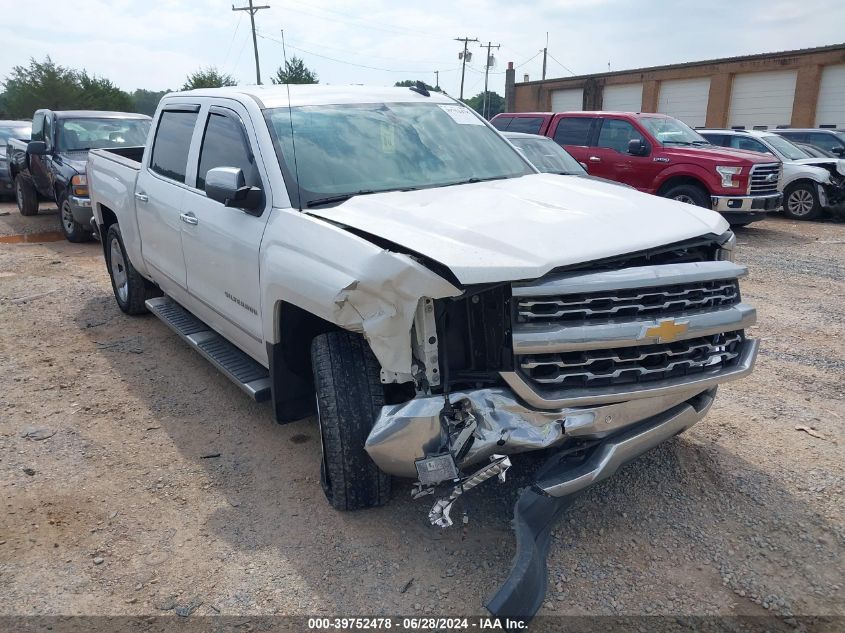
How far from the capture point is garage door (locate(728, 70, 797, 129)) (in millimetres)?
27078

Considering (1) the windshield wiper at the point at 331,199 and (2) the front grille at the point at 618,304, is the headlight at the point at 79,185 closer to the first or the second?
(1) the windshield wiper at the point at 331,199

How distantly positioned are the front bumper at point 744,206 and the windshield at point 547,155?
2.82 metres

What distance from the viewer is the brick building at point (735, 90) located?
2589 cm

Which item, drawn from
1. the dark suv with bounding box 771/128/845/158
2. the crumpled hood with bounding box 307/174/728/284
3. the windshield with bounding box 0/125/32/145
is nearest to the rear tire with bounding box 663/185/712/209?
the dark suv with bounding box 771/128/845/158

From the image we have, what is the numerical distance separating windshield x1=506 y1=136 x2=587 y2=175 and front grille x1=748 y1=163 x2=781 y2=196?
3262 mm

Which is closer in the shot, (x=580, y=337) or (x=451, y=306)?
(x=580, y=337)

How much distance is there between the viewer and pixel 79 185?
9633 millimetres

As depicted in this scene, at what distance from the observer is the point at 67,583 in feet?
9.53

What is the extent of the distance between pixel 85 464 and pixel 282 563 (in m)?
1.59

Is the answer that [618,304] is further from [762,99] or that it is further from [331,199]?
[762,99]

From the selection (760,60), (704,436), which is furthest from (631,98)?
(704,436)

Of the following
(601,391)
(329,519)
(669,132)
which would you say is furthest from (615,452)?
(669,132)

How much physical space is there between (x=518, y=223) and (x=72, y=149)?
9.83m

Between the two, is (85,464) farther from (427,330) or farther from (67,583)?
→ (427,330)
